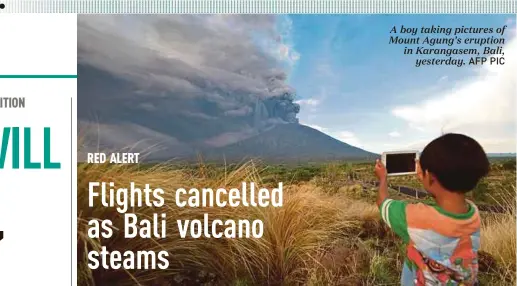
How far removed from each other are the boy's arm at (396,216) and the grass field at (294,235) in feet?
0.15

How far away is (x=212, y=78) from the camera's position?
3.15 meters

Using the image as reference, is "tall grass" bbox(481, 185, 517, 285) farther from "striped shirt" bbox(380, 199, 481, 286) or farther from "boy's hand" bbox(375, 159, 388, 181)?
"boy's hand" bbox(375, 159, 388, 181)

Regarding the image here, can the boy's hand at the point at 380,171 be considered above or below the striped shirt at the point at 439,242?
above

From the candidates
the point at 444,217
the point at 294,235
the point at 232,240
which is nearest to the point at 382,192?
the point at 444,217

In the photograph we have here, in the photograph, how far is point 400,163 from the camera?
314cm

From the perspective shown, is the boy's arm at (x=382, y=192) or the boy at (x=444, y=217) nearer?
the boy at (x=444, y=217)

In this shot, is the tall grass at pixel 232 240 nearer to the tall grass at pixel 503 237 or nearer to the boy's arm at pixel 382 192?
the boy's arm at pixel 382 192

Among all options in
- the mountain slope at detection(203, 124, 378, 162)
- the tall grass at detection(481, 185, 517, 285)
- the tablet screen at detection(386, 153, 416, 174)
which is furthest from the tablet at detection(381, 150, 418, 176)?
the tall grass at detection(481, 185, 517, 285)

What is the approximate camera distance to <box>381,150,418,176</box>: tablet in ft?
10.3

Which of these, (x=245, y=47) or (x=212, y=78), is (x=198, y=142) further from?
(x=245, y=47)

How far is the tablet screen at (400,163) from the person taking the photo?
10.3 feet

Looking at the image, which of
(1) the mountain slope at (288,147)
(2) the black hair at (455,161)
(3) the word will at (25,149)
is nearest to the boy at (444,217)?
(2) the black hair at (455,161)

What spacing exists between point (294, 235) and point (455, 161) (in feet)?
3.28

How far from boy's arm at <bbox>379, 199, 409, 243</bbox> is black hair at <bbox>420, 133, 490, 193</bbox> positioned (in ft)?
0.84
